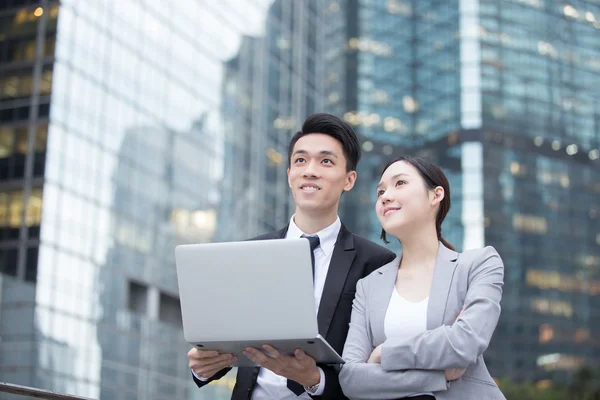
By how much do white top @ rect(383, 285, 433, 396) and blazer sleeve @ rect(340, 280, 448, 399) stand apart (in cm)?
16

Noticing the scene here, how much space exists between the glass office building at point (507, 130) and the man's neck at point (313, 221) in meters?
54.0

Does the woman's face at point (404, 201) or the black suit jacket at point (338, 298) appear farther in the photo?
the black suit jacket at point (338, 298)

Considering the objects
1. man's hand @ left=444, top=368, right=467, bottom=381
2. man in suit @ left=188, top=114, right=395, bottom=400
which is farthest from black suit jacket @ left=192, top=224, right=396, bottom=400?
man's hand @ left=444, top=368, right=467, bottom=381

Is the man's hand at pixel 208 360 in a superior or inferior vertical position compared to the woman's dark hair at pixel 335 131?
inferior

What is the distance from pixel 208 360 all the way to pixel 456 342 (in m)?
1.08

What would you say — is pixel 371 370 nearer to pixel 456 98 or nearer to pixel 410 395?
pixel 410 395

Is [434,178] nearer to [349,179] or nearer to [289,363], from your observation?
[349,179]

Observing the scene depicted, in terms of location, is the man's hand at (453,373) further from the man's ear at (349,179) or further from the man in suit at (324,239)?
the man's ear at (349,179)

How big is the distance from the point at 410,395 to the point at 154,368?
33.3 metres

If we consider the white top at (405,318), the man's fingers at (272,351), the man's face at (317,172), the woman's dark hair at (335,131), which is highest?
the woman's dark hair at (335,131)

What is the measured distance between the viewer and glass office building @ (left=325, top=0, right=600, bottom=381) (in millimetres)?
59000

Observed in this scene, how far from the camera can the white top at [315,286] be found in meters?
4.22

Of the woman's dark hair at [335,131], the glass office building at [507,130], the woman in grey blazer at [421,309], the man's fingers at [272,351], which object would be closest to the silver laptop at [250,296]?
the man's fingers at [272,351]

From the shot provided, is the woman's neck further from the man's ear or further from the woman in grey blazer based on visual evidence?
the man's ear
